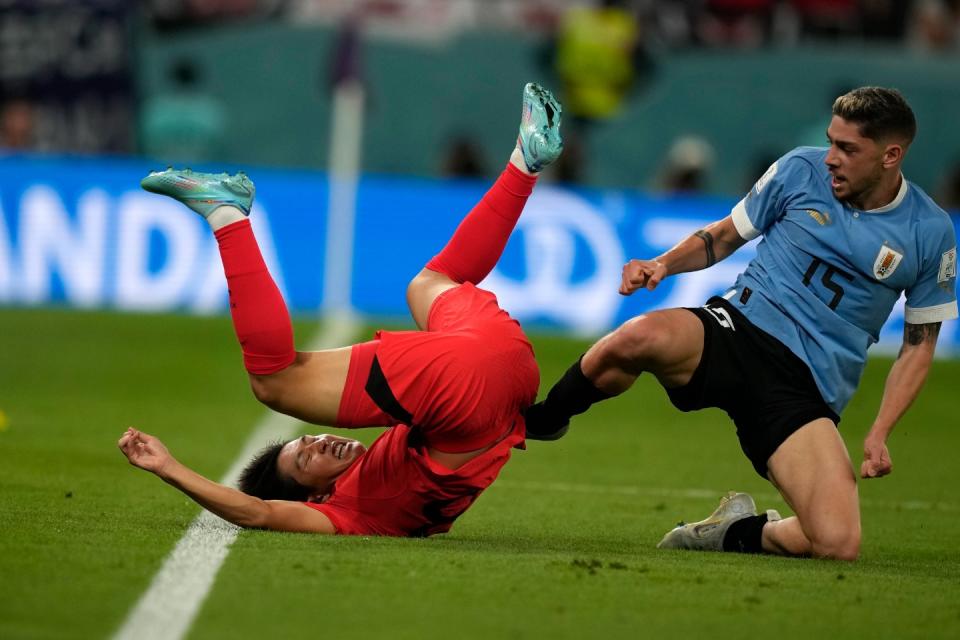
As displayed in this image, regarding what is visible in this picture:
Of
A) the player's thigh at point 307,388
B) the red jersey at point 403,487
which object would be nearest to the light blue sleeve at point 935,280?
the red jersey at point 403,487

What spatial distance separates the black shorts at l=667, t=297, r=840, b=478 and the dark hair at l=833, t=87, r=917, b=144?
932 millimetres

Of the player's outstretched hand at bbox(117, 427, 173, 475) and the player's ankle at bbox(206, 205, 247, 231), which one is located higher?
the player's ankle at bbox(206, 205, 247, 231)

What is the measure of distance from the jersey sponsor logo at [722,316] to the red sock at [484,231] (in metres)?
0.94

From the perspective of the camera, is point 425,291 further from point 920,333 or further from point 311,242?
point 311,242

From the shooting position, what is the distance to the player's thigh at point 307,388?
5.93 metres

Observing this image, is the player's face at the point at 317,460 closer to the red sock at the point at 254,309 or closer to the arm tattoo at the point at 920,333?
the red sock at the point at 254,309

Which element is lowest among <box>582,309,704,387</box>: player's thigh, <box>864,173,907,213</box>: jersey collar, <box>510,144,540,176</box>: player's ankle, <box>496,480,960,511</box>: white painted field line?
<box>496,480,960,511</box>: white painted field line

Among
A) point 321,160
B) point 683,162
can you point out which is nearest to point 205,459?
point 683,162

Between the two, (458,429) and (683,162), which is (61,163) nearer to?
(683,162)

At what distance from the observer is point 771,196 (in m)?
6.57

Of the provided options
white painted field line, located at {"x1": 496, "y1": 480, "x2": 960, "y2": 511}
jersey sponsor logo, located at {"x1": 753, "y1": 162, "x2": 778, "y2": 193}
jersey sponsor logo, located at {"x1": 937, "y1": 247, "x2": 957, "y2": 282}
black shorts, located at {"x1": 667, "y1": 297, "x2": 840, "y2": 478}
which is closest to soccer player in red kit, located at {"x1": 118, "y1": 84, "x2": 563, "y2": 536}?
black shorts, located at {"x1": 667, "y1": 297, "x2": 840, "y2": 478}

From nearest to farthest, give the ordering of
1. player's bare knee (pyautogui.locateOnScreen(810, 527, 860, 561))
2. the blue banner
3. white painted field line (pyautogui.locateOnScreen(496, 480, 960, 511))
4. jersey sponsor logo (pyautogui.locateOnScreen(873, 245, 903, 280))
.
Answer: player's bare knee (pyautogui.locateOnScreen(810, 527, 860, 561)), jersey sponsor logo (pyautogui.locateOnScreen(873, 245, 903, 280)), white painted field line (pyautogui.locateOnScreen(496, 480, 960, 511)), the blue banner

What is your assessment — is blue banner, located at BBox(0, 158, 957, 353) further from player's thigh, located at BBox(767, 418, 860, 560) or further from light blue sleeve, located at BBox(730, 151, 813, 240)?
player's thigh, located at BBox(767, 418, 860, 560)

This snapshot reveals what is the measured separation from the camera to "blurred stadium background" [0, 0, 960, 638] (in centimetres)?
580
